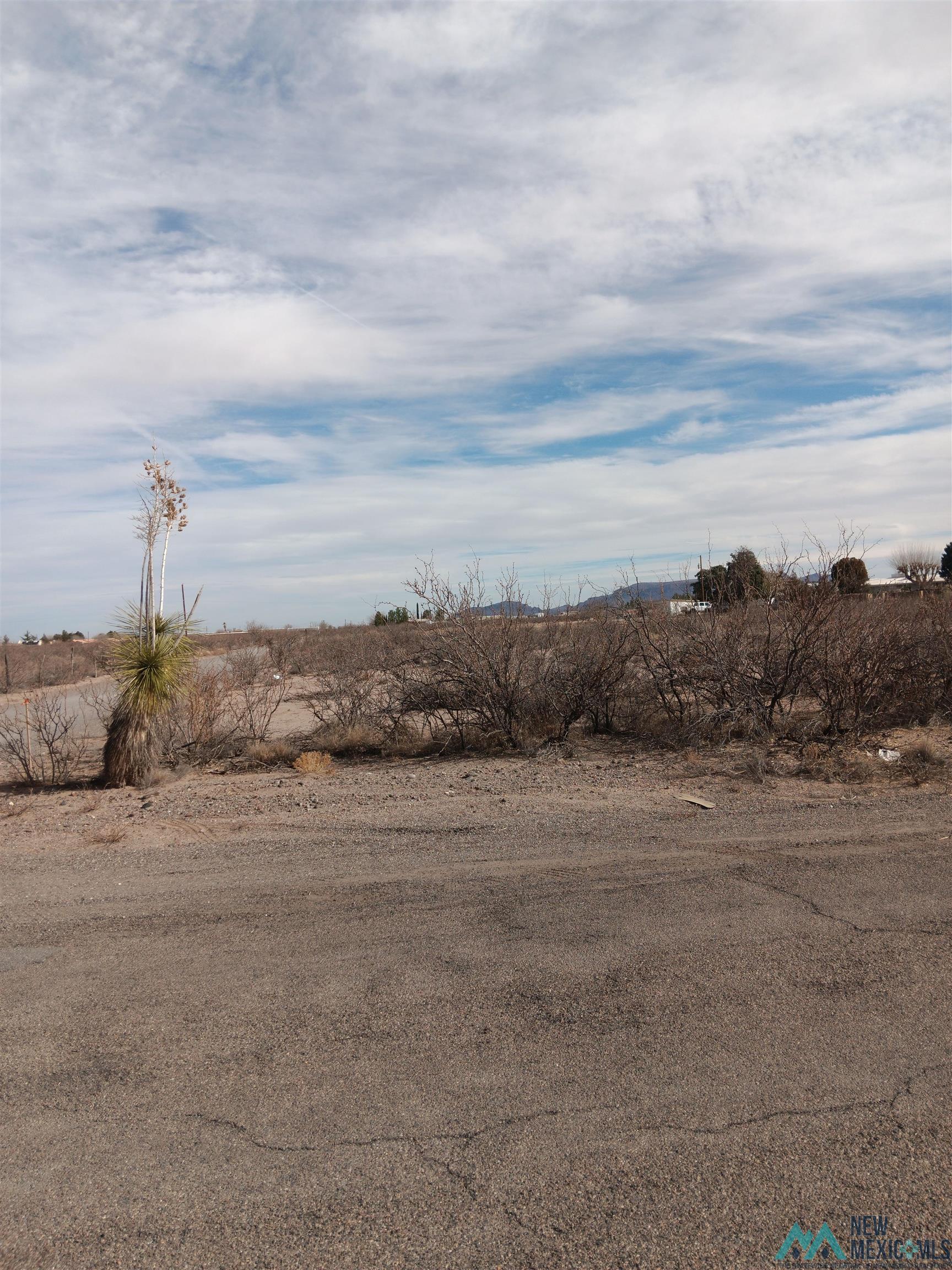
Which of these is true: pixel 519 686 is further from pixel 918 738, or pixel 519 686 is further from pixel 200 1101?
pixel 200 1101

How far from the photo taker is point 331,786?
12.0 m

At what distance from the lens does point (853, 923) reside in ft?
19.5

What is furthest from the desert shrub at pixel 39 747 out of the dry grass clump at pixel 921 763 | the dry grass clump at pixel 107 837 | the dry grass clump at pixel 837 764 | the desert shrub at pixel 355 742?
the dry grass clump at pixel 921 763

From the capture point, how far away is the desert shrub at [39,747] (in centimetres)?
1340

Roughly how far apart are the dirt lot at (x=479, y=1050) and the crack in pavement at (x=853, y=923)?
31mm

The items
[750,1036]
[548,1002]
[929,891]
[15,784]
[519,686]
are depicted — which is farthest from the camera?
[519,686]

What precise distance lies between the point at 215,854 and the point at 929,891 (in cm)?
610

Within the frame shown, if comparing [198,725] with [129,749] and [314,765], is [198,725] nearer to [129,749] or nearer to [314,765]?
[129,749]

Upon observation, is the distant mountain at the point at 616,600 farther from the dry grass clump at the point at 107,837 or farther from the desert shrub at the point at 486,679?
the dry grass clump at the point at 107,837

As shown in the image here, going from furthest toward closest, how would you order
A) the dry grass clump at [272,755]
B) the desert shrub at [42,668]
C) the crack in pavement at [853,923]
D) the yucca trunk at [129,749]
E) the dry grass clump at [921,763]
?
the desert shrub at [42,668] < the dry grass clump at [272,755] < the yucca trunk at [129,749] < the dry grass clump at [921,763] < the crack in pavement at [853,923]

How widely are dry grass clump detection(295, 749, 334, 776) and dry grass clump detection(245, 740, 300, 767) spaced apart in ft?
2.11

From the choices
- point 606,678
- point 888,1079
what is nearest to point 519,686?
point 606,678

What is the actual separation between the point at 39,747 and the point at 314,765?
14.6 ft

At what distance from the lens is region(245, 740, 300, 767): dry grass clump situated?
1466cm
